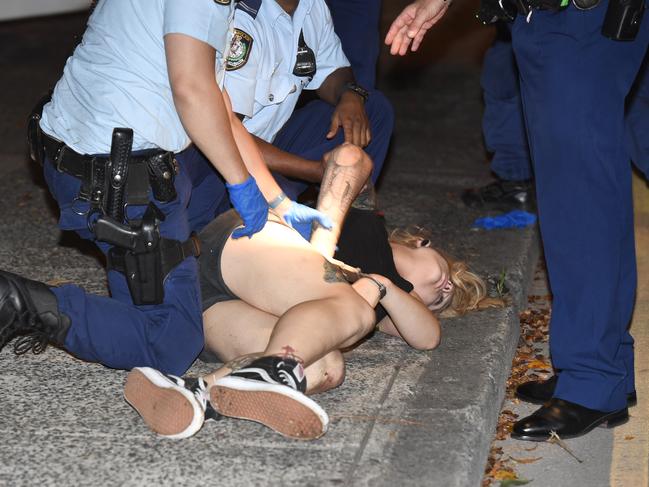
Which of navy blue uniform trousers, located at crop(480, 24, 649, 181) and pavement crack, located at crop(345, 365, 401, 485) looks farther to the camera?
navy blue uniform trousers, located at crop(480, 24, 649, 181)

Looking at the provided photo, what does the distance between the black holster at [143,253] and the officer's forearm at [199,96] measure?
34cm

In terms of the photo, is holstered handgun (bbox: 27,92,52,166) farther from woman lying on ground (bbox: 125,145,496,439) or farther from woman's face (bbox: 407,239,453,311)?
woman's face (bbox: 407,239,453,311)

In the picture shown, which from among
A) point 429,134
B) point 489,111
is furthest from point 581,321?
point 429,134

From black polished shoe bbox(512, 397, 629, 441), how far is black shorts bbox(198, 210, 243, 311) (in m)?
1.02

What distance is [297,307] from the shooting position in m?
3.31

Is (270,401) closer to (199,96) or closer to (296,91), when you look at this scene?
(199,96)

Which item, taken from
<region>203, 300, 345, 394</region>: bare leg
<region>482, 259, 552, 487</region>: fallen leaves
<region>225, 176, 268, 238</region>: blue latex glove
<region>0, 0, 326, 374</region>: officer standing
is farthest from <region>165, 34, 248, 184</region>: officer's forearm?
<region>482, 259, 552, 487</region>: fallen leaves

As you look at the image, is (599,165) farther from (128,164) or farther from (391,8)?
(391,8)

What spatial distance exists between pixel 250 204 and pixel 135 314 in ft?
1.63

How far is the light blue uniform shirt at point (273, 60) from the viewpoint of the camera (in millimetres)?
3824

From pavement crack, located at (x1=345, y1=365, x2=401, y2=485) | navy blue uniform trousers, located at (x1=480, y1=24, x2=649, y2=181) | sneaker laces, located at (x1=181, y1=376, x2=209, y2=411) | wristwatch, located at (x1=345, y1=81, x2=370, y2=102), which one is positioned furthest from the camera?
navy blue uniform trousers, located at (x1=480, y1=24, x2=649, y2=181)

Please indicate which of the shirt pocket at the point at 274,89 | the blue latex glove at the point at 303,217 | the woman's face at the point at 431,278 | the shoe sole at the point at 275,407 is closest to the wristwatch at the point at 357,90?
the shirt pocket at the point at 274,89

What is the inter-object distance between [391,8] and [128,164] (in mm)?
8061

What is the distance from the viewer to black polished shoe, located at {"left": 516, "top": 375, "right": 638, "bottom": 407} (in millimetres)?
3684
